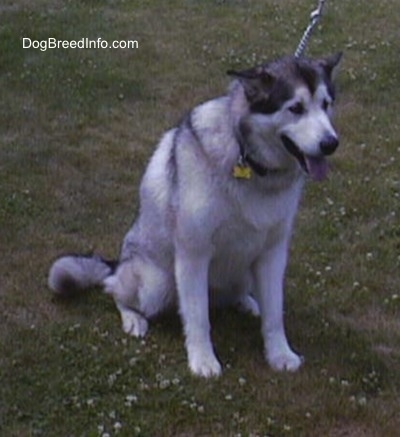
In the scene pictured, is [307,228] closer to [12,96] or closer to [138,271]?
[138,271]

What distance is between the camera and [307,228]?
7.04 metres

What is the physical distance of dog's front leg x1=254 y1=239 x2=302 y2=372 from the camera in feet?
16.9

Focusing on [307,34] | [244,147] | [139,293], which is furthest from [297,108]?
[307,34]

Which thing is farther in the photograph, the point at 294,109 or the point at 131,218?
the point at 131,218

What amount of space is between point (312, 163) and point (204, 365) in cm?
111

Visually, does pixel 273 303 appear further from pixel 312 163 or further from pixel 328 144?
pixel 328 144

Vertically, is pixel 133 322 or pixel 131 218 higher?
pixel 133 322

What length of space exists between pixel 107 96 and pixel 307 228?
372cm

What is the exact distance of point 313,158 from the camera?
4.62m

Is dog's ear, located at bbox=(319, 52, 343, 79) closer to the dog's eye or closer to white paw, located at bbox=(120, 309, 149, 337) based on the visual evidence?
the dog's eye

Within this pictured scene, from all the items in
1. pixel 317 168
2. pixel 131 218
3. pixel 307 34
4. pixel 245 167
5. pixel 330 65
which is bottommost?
pixel 131 218

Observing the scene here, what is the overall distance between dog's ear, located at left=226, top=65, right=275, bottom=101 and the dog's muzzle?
225 millimetres

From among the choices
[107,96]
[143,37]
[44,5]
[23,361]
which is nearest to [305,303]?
[23,361]

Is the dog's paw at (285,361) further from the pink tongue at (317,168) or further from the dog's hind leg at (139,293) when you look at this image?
the pink tongue at (317,168)
